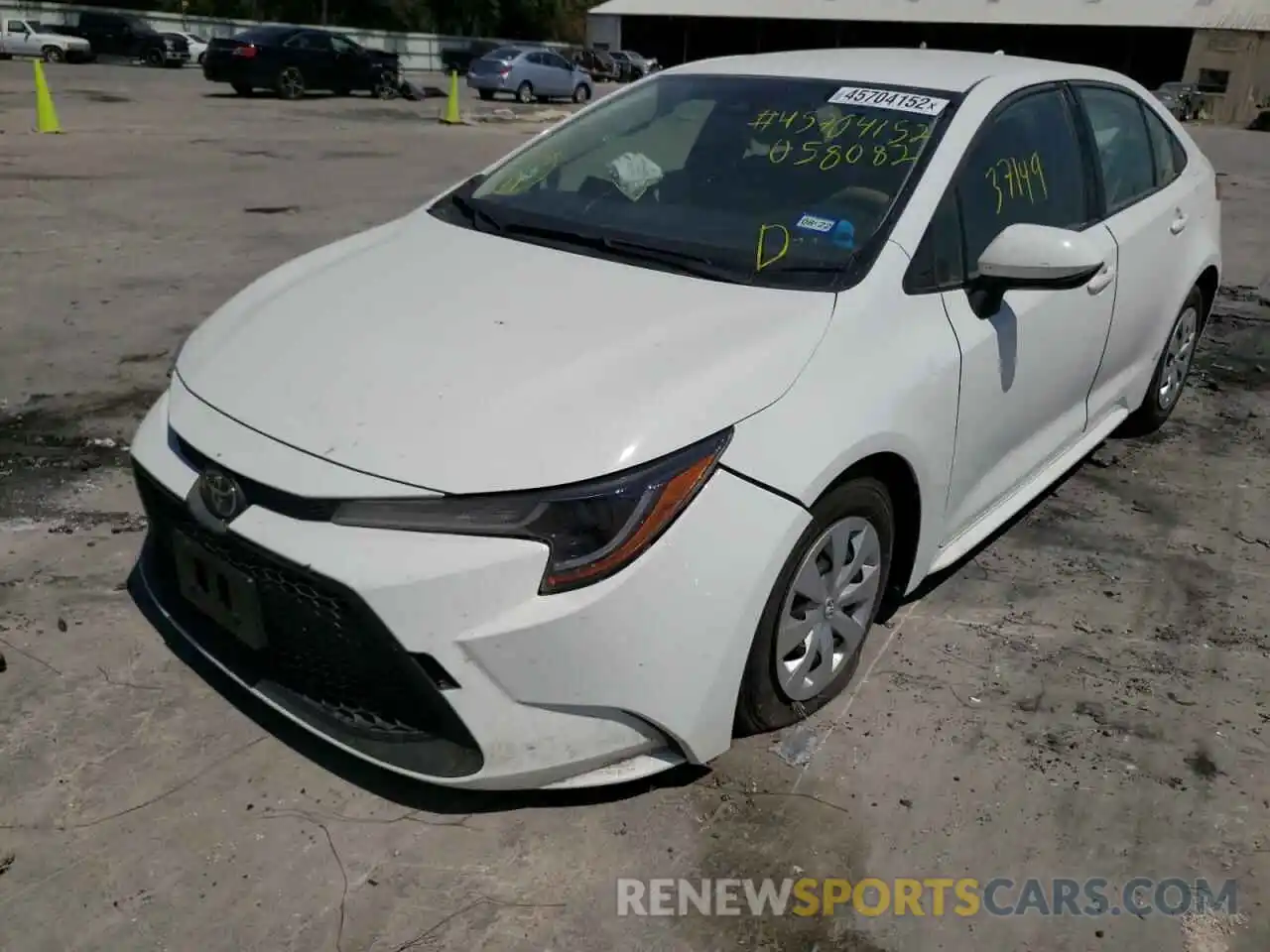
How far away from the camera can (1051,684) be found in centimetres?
306

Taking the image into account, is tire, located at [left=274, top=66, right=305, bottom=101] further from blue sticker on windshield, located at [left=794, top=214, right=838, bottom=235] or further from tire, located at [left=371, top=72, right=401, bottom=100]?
blue sticker on windshield, located at [left=794, top=214, right=838, bottom=235]

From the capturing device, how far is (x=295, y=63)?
24.1 meters

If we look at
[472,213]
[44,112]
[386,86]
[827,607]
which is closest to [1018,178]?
[827,607]

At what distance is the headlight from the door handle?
6.72 ft

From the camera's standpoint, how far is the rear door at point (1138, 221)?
379 centimetres

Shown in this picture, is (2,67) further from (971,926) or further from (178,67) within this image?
(971,926)

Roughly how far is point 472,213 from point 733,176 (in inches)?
32.8

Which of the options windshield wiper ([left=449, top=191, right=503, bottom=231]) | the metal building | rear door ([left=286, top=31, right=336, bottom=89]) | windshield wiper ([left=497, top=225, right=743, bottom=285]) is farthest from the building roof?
windshield wiper ([left=497, top=225, right=743, bottom=285])

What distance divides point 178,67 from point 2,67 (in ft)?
24.4

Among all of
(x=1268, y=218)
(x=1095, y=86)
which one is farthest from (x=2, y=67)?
(x=1095, y=86)

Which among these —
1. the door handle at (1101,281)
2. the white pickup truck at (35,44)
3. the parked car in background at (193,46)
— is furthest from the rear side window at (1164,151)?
the parked car in background at (193,46)

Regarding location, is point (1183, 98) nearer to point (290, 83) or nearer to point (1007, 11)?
point (1007, 11)

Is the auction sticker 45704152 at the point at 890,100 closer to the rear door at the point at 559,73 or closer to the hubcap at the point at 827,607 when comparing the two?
the hubcap at the point at 827,607

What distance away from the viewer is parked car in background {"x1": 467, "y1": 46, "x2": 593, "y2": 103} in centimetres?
2702
